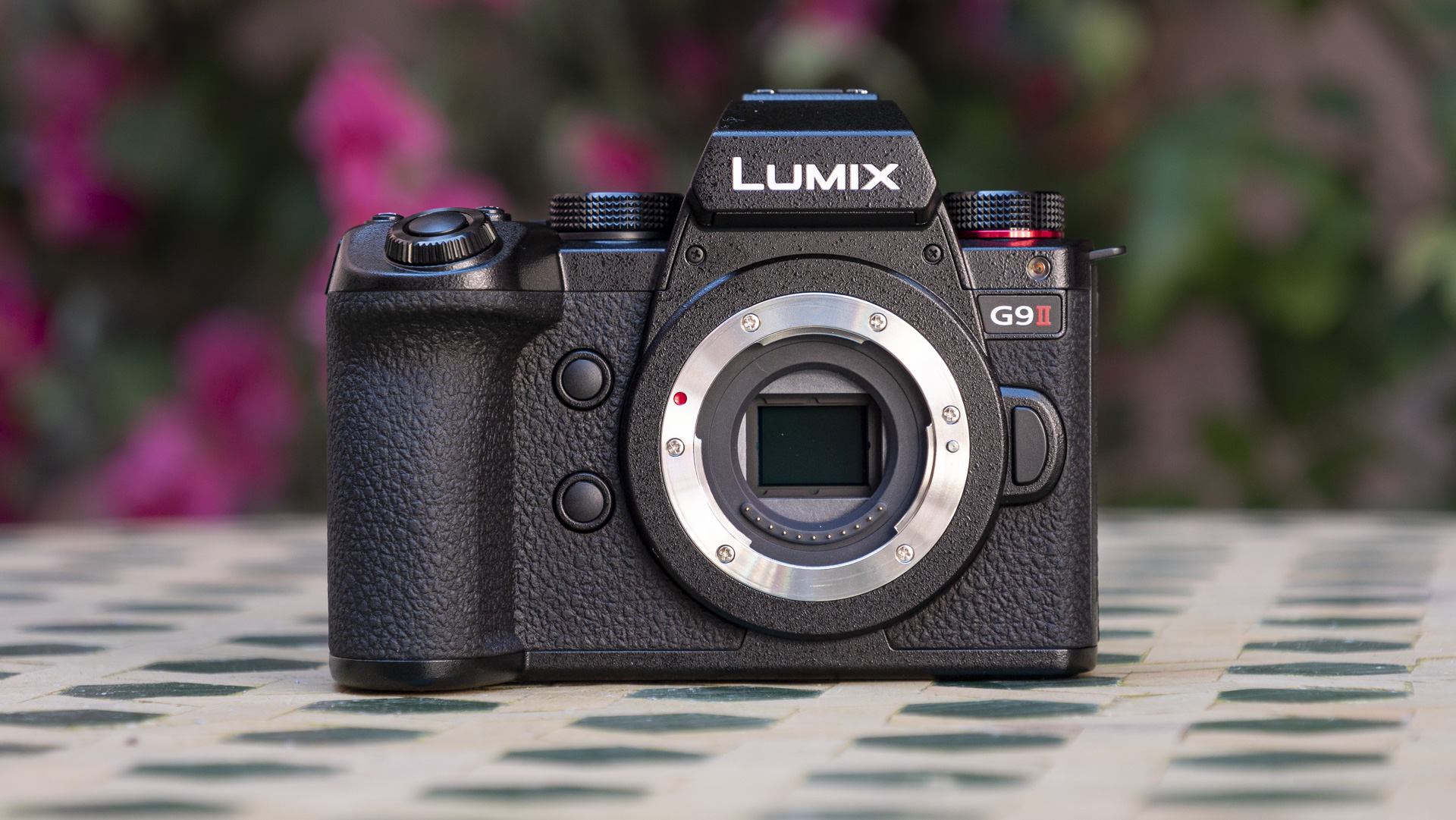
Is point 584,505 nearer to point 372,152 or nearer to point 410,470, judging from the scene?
point 410,470

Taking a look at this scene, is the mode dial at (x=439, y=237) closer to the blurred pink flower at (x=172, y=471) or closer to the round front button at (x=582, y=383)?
the round front button at (x=582, y=383)

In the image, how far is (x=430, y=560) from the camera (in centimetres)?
54

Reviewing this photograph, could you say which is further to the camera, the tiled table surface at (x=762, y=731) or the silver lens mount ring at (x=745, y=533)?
the silver lens mount ring at (x=745, y=533)

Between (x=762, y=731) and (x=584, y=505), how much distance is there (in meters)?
0.13

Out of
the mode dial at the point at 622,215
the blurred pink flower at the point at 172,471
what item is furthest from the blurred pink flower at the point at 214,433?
the mode dial at the point at 622,215

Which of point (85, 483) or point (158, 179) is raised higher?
point (158, 179)

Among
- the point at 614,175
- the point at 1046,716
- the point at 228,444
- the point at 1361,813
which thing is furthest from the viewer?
the point at 228,444

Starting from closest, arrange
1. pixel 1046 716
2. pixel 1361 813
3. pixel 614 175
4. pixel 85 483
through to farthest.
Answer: pixel 1361 813 < pixel 1046 716 < pixel 614 175 < pixel 85 483

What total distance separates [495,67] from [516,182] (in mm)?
102

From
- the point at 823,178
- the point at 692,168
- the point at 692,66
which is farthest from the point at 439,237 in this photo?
the point at 692,66

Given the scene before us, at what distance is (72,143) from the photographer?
1355 millimetres

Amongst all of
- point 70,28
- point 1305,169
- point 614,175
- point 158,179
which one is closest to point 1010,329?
point 614,175

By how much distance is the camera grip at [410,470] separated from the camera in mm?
538

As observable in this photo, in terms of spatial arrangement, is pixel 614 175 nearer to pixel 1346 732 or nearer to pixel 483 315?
pixel 483 315
